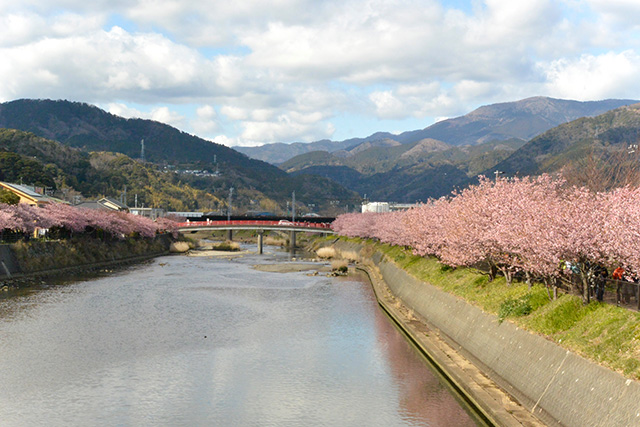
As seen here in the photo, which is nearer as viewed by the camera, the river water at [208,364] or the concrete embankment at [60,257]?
the river water at [208,364]

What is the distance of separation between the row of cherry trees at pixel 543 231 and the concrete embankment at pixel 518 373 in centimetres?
369

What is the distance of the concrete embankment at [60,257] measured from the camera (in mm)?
76062

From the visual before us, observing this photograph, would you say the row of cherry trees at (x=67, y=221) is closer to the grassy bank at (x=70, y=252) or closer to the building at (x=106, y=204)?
the grassy bank at (x=70, y=252)

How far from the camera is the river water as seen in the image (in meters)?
29.1

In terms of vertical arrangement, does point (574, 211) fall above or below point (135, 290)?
above

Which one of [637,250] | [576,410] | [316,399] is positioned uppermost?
[637,250]

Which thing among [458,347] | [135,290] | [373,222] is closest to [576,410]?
[458,347]

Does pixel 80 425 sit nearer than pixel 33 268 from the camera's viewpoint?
Yes

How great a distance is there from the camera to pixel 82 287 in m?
73.8

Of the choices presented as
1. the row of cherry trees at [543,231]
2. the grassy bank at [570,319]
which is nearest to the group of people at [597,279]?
the row of cherry trees at [543,231]

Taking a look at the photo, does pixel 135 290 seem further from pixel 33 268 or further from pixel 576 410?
pixel 576 410

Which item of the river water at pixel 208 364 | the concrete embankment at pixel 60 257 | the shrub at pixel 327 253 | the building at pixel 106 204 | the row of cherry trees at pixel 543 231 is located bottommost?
the river water at pixel 208 364

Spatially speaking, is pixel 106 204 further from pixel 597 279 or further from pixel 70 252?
pixel 597 279

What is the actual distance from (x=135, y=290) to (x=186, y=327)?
2491 centimetres
